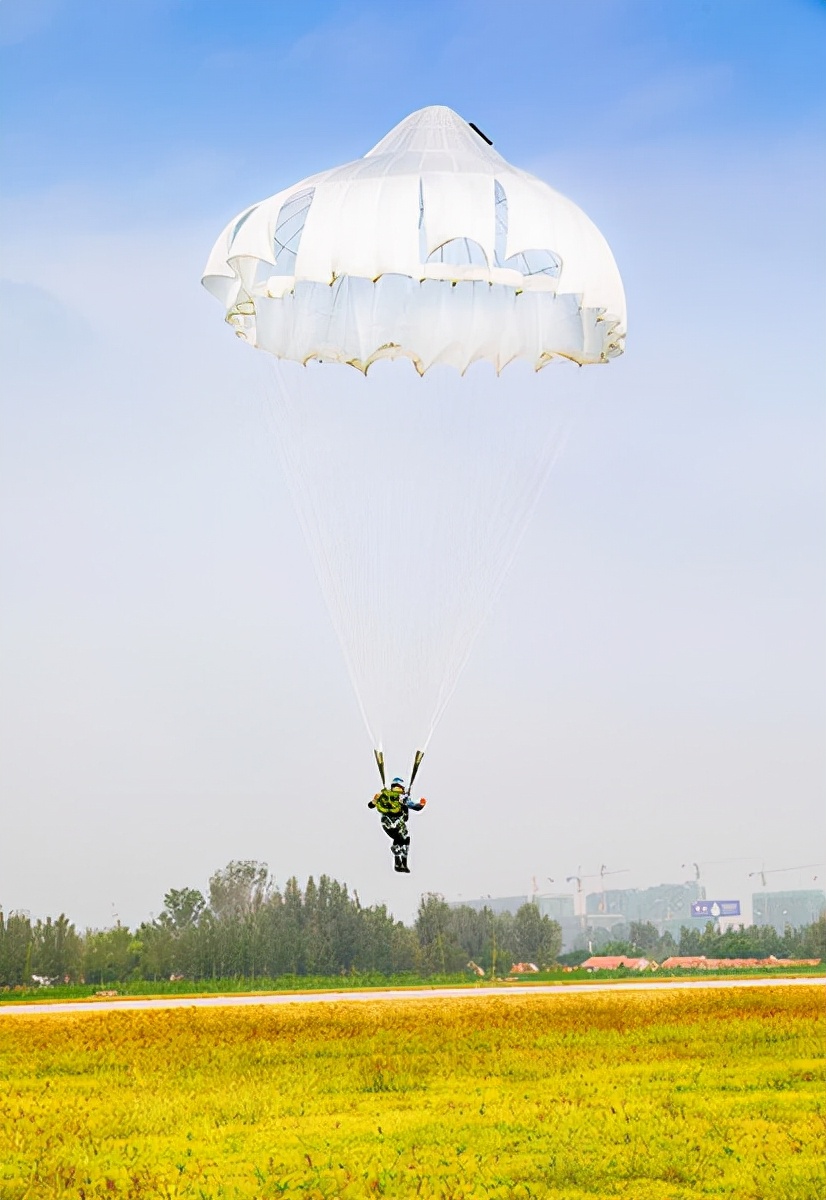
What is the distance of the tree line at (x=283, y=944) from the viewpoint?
67.1m

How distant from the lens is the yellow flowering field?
10828 millimetres

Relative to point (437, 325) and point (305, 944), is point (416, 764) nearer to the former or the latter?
point (437, 325)

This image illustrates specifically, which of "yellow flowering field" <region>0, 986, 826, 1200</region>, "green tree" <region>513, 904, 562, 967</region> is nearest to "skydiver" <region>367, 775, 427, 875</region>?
"yellow flowering field" <region>0, 986, 826, 1200</region>

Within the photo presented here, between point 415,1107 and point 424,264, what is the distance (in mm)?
10066

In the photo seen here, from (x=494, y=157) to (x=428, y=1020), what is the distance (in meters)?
12.7

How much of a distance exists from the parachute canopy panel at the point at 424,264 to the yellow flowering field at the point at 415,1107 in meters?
9.57

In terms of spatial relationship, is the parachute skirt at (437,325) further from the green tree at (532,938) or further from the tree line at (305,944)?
the green tree at (532,938)

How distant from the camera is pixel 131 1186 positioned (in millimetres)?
10672

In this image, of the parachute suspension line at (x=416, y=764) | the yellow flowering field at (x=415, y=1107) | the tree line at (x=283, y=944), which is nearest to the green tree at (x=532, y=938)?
the tree line at (x=283, y=944)

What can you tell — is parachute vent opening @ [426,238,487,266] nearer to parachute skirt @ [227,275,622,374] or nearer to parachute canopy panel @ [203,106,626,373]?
parachute canopy panel @ [203,106,626,373]

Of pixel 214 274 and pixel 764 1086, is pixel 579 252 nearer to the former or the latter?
pixel 214 274

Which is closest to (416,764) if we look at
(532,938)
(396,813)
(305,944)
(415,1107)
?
(396,813)

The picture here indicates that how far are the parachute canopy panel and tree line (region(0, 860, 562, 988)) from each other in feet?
156

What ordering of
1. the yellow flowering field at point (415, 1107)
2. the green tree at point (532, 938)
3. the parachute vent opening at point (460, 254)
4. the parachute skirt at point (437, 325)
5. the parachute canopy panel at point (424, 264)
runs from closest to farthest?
the yellow flowering field at point (415, 1107) → the parachute canopy panel at point (424, 264) → the parachute vent opening at point (460, 254) → the parachute skirt at point (437, 325) → the green tree at point (532, 938)
